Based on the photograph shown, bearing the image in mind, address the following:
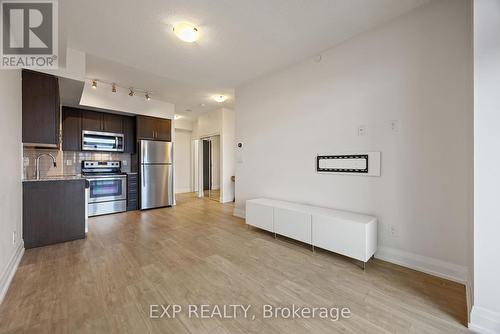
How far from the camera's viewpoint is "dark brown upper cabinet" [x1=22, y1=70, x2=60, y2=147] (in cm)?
281

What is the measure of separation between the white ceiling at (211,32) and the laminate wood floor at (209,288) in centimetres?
278

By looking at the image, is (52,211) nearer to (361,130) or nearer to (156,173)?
(156,173)

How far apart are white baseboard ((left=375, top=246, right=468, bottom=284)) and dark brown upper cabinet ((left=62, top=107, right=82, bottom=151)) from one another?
5.95 meters

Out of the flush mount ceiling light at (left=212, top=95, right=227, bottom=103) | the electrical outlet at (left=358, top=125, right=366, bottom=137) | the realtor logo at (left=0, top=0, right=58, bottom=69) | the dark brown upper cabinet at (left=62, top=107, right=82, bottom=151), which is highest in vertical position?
the flush mount ceiling light at (left=212, top=95, right=227, bottom=103)

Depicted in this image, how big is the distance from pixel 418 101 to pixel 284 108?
1.88 meters

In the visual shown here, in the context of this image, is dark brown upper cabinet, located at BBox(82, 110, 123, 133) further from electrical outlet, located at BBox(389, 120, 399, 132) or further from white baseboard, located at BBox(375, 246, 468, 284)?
white baseboard, located at BBox(375, 246, 468, 284)

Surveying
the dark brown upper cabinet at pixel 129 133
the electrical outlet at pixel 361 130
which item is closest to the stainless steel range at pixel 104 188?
the dark brown upper cabinet at pixel 129 133

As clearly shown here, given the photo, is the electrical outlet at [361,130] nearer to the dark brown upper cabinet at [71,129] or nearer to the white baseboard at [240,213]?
the white baseboard at [240,213]

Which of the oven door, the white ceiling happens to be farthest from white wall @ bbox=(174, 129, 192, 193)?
the white ceiling

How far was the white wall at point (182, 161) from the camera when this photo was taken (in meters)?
7.80

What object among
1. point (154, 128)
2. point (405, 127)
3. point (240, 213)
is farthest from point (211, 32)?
point (154, 128)

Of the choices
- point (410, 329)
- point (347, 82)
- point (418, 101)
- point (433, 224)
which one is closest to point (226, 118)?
point (347, 82)

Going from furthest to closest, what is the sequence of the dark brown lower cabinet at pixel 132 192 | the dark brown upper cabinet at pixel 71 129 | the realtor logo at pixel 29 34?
the dark brown lower cabinet at pixel 132 192
the dark brown upper cabinet at pixel 71 129
the realtor logo at pixel 29 34

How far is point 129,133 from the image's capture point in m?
5.21
